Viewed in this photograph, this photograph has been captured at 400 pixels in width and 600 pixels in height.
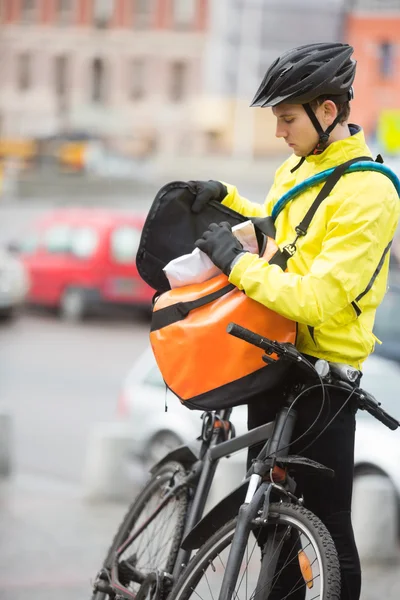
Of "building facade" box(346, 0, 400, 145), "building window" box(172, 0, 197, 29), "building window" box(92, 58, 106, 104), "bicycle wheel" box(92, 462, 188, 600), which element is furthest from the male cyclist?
"building window" box(172, 0, 197, 29)

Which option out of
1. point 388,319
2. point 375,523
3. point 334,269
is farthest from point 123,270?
point 334,269

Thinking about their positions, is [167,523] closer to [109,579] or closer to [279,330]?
[109,579]

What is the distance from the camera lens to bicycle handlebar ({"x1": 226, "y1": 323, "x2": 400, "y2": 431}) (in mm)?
2920

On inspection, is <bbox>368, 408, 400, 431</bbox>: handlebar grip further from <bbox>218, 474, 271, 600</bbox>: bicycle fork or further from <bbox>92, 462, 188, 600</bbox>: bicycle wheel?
<bbox>92, 462, 188, 600</bbox>: bicycle wheel

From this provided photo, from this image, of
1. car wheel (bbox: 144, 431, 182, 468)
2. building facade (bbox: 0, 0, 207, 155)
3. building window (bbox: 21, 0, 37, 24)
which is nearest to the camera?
car wheel (bbox: 144, 431, 182, 468)

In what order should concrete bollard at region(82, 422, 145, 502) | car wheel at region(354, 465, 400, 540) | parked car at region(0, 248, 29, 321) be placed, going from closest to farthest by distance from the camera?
1. car wheel at region(354, 465, 400, 540)
2. concrete bollard at region(82, 422, 145, 502)
3. parked car at region(0, 248, 29, 321)

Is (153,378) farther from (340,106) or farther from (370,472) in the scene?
(340,106)

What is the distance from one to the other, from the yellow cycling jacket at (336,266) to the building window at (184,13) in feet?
197

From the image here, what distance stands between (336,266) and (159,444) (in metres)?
4.41

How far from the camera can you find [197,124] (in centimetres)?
5831

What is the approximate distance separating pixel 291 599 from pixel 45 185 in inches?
1449

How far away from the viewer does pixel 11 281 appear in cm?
1700

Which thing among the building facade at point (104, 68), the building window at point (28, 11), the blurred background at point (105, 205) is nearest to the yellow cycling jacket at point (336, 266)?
the blurred background at point (105, 205)

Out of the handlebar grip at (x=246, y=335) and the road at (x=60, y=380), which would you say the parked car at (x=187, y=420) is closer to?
the road at (x=60, y=380)
